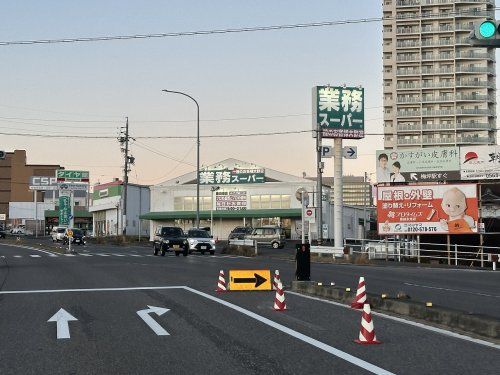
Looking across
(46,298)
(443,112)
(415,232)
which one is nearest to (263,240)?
(415,232)

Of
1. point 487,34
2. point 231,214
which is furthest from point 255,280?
point 231,214

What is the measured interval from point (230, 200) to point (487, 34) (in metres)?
73.3

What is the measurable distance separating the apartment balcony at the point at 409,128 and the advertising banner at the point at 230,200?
1690 inches

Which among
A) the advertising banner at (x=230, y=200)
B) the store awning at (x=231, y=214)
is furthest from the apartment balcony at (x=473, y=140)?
the advertising banner at (x=230, y=200)

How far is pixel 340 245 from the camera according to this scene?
42031 millimetres

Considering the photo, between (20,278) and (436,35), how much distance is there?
→ 102606mm

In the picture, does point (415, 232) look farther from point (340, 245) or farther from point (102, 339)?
point (102, 339)

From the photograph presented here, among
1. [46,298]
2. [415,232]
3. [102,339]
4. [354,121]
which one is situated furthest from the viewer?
[354,121]

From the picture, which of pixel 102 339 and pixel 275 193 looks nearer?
pixel 102 339

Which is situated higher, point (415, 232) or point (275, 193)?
point (275, 193)

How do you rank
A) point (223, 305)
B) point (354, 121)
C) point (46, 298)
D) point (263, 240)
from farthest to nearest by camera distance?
point (263, 240)
point (354, 121)
point (46, 298)
point (223, 305)

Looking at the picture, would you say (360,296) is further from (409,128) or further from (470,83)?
(470,83)

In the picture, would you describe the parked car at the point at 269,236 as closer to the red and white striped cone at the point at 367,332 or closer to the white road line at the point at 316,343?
the white road line at the point at 316,343

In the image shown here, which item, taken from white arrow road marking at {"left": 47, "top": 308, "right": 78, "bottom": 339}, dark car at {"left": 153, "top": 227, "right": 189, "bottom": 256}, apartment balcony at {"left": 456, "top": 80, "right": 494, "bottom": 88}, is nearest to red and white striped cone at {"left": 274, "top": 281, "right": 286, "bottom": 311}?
white arrow road marking at {"left": 47, "top": 308, "right": 78, "bottom": 339}
